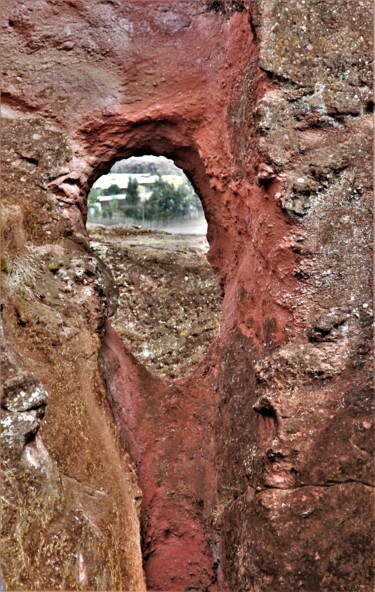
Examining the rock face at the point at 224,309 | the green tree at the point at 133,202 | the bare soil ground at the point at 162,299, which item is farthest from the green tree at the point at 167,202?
the rock face at the point at 224,309

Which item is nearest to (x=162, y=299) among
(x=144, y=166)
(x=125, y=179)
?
(x=125, y=179)

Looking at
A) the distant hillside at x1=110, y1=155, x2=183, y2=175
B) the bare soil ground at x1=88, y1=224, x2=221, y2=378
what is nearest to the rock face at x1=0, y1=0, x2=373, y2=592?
the bare soil ground at x1=88, y1=224, x2=221, y2=378

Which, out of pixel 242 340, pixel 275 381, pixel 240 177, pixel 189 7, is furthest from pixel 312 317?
pixel 189 7

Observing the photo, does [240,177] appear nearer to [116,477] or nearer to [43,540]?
[116,477]

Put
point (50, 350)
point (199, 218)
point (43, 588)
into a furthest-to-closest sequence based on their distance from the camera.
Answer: point (199, 218)
point (50, 350)
point (43, 588)

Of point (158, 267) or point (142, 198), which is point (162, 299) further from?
point (142, 198)

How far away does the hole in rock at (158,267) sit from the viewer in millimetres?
9578

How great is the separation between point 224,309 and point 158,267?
489 cm

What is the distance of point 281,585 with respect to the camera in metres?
4.45

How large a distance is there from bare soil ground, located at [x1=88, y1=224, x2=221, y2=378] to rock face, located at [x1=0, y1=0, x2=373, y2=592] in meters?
3.25

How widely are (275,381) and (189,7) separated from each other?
2.82m

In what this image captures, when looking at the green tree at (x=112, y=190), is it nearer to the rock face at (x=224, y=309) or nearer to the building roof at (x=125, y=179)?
the building roof at (x=125, y=179)

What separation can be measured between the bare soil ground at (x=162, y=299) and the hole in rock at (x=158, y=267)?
0.04 ft

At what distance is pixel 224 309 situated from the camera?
5852 mm
